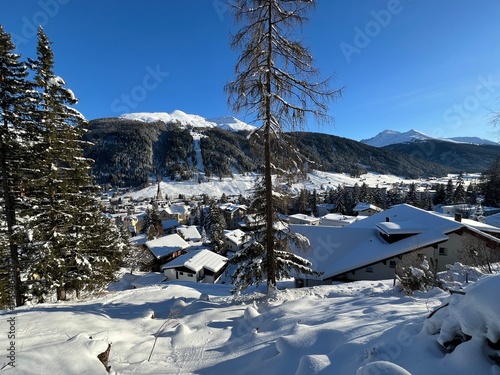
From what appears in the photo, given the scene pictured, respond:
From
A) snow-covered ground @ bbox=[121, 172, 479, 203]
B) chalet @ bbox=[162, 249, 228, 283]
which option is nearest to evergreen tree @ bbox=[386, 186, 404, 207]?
chalet @ bbox=[162, 249, 228, 283]

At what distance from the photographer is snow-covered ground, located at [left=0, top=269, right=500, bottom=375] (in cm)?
287

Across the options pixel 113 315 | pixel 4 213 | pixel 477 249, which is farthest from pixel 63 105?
pixel 477 249

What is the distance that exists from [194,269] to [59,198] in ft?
71.9

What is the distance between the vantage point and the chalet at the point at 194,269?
102 ft

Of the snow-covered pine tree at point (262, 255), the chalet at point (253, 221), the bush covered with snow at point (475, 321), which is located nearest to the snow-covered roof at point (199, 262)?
the snow-covered pine tree at point (262, 255)

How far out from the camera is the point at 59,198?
11383mm

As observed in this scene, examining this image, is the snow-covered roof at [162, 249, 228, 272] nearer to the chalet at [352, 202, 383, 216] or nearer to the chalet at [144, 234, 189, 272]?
the chalet at [144, 234, 189, 272]

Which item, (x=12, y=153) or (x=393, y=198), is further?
(x=393, y=198)

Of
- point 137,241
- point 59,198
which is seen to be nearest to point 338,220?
point 137,241

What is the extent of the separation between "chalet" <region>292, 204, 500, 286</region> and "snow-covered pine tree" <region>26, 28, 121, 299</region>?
13261 mm

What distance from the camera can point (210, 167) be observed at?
646 feet

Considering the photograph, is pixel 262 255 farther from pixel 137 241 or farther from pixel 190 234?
pixel 190 234

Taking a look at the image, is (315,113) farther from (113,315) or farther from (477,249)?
(477,249)

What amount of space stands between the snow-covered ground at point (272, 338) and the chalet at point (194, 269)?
22.7 meters
